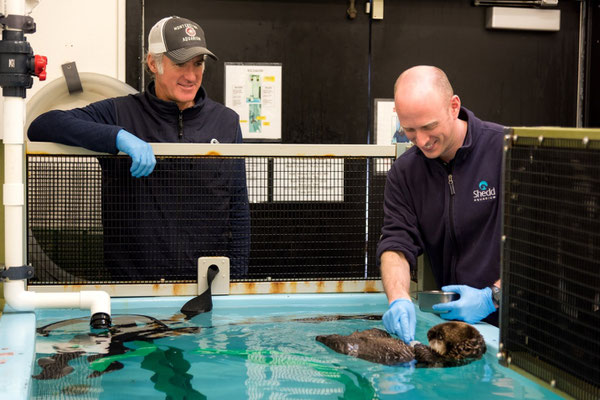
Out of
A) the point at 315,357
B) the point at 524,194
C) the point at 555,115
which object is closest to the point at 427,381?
the point at 315,357

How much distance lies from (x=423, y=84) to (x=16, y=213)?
143 cm

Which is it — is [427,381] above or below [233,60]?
below

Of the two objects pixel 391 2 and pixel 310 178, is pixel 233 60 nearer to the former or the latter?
pixel 391 2

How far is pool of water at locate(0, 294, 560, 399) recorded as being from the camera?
1966 mm

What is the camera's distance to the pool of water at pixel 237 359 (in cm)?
197

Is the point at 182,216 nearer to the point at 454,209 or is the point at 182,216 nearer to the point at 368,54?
the point at 454,209

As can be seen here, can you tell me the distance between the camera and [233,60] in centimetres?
481

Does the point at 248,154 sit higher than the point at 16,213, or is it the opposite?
the point at 248,154

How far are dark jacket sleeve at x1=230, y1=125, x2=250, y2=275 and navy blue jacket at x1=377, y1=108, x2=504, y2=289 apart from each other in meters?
0.55

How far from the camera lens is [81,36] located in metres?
4.54

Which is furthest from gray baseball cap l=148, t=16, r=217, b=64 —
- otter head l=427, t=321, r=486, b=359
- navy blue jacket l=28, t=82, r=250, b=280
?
otter head l=427, t=321, r=486, b=359

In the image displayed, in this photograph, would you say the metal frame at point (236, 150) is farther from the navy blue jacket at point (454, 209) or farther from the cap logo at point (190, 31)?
the cap logo at point (190, 31)

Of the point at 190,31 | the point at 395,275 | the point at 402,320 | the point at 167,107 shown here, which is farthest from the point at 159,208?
the point at 402,320

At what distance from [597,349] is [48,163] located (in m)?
2.02
